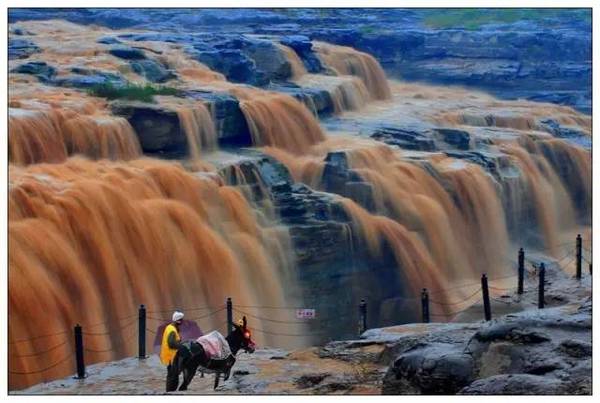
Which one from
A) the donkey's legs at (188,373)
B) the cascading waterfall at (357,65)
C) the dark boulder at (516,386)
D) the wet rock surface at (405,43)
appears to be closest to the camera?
the dark boulder at (516,386)

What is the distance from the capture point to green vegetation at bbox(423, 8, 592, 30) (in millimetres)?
18516

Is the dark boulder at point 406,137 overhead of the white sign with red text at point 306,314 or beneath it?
overhead

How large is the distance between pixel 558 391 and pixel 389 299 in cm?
612

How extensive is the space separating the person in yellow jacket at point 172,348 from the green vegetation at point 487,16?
31.7 feet

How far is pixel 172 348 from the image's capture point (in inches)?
419

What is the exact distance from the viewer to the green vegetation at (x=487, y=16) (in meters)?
18.5

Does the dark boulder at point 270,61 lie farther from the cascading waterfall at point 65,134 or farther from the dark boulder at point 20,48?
the dark boulder at point 20,48

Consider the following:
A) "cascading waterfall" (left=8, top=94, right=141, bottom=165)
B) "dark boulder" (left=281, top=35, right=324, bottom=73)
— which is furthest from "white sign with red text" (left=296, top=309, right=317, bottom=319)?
"dark boulder" (left=281, top=35, right=324, bottom=73)

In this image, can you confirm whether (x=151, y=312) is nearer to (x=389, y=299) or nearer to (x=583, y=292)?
(x=389, y=299)

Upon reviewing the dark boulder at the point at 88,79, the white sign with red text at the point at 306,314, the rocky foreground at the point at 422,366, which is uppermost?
the dark boulder at the point at 88,79

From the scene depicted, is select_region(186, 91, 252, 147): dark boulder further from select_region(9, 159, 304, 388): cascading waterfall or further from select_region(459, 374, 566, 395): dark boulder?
select_region(459, 374, 566, 395): dark boulder

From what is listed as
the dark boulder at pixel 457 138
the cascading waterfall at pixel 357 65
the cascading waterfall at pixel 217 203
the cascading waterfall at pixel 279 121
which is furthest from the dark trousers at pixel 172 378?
the cascading waterfall at pixel 357 65

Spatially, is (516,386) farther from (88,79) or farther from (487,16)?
(487,16)

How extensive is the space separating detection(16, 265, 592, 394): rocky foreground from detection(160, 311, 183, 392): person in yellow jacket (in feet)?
0.69
